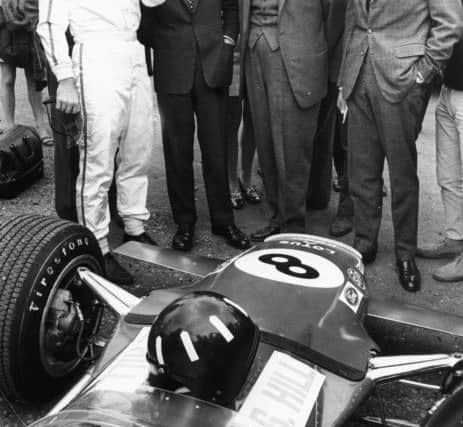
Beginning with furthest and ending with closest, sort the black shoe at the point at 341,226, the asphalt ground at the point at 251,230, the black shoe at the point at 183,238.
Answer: the black shoe at the point at 341,226 < the black shoe at the point at 183,238 < the asphalt ground at the point at 251,230

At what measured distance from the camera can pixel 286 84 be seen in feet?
11.8

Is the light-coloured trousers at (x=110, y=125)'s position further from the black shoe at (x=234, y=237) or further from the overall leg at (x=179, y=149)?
the black shoe at (x=234, y=237)

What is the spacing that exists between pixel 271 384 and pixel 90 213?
1815 millimetres

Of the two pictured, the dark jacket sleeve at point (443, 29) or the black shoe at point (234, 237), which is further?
the black shoe at point (234, 237)

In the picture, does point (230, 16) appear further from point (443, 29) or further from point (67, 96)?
point (443, 29)

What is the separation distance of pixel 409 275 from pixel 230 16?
1743mm

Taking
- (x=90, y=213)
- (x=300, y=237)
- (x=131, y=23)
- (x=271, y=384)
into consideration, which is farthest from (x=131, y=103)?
(x=271, y=384)

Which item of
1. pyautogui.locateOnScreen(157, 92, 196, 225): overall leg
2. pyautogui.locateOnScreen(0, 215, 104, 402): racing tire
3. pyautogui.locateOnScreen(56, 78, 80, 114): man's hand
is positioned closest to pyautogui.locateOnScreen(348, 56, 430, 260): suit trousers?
pyautogui.locateOnScreen(157, 92, 196, 225): overall leg

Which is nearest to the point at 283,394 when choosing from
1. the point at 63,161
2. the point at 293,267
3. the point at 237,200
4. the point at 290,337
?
the point at 290,337

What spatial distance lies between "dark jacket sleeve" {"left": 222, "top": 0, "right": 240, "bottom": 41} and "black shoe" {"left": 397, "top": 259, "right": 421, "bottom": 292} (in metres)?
1.59

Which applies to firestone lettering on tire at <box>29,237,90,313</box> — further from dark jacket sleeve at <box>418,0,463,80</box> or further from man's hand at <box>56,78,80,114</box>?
dark jacket sleeve at <box>418,0,463,80</box>

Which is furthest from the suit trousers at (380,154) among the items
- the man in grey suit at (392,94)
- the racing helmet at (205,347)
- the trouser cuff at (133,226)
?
the racing helmet at (205,347)

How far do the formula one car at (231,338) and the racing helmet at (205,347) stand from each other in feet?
0.08

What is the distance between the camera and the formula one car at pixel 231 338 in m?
1.70
